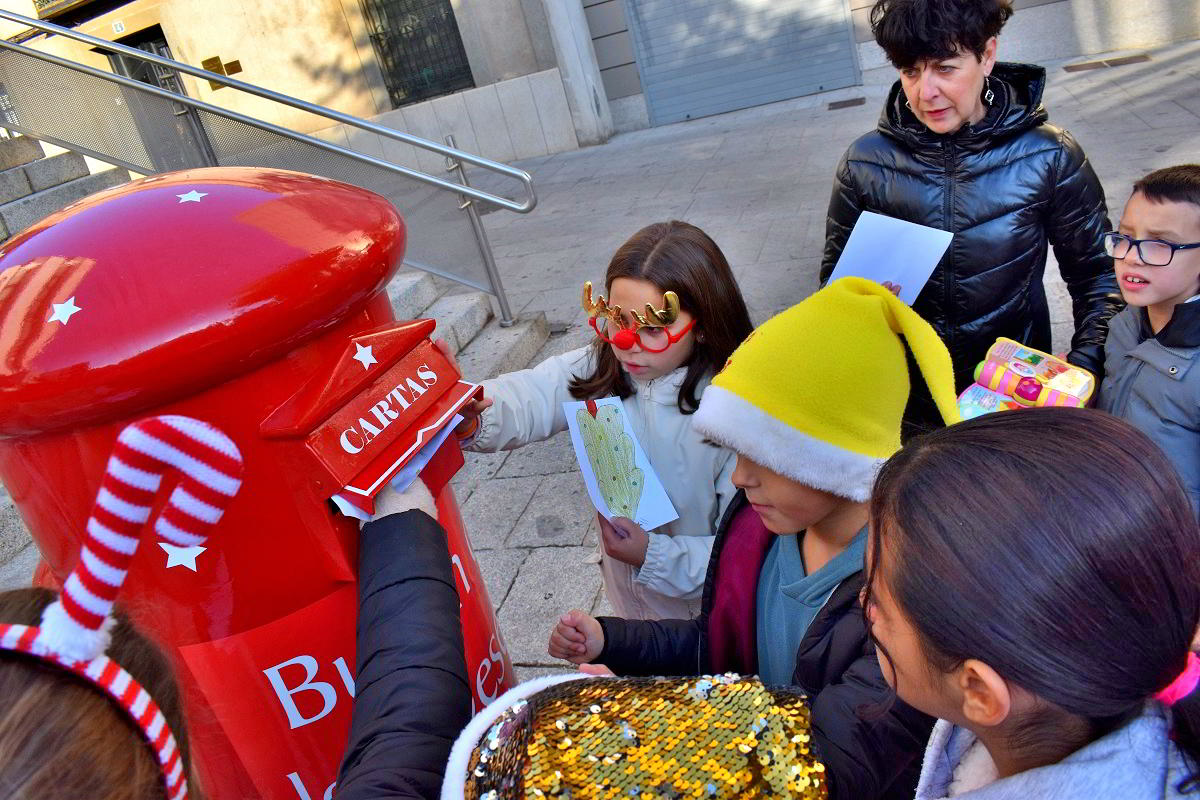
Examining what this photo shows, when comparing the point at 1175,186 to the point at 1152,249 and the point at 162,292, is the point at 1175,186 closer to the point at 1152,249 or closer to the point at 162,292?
the point at 1152,249

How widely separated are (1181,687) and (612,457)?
1.30 metres

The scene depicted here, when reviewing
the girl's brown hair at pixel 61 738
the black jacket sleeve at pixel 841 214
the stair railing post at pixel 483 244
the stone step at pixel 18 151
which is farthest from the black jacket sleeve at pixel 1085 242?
the stone step at pixel 18 151

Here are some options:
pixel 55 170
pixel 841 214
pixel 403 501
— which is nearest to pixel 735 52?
pixel 55 170

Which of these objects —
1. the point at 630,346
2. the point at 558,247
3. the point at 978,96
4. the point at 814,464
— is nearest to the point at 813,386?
the point at 814,464

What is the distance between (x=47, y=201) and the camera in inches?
199

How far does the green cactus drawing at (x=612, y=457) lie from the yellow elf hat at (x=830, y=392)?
0.60 m

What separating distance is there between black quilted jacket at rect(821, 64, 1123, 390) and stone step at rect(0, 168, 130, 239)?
4.02 metres

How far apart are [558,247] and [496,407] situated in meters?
5.10

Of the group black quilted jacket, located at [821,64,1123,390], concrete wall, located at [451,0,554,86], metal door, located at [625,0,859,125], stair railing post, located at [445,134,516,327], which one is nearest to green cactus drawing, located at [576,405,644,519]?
black quilted jacket, located at [821,64,1123,390]

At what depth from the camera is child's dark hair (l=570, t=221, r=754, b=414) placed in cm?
197

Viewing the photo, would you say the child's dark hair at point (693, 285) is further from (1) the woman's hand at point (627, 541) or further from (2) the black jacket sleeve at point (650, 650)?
(2) the black jacket sleeve at point (650, 650)

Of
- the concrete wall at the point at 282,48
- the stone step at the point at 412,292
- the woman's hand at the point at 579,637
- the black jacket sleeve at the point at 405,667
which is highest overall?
the concrete wall at the point at 282,48

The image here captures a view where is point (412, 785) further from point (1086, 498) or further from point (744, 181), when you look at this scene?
point (744, 181)

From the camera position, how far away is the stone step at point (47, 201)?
15.7 feet
